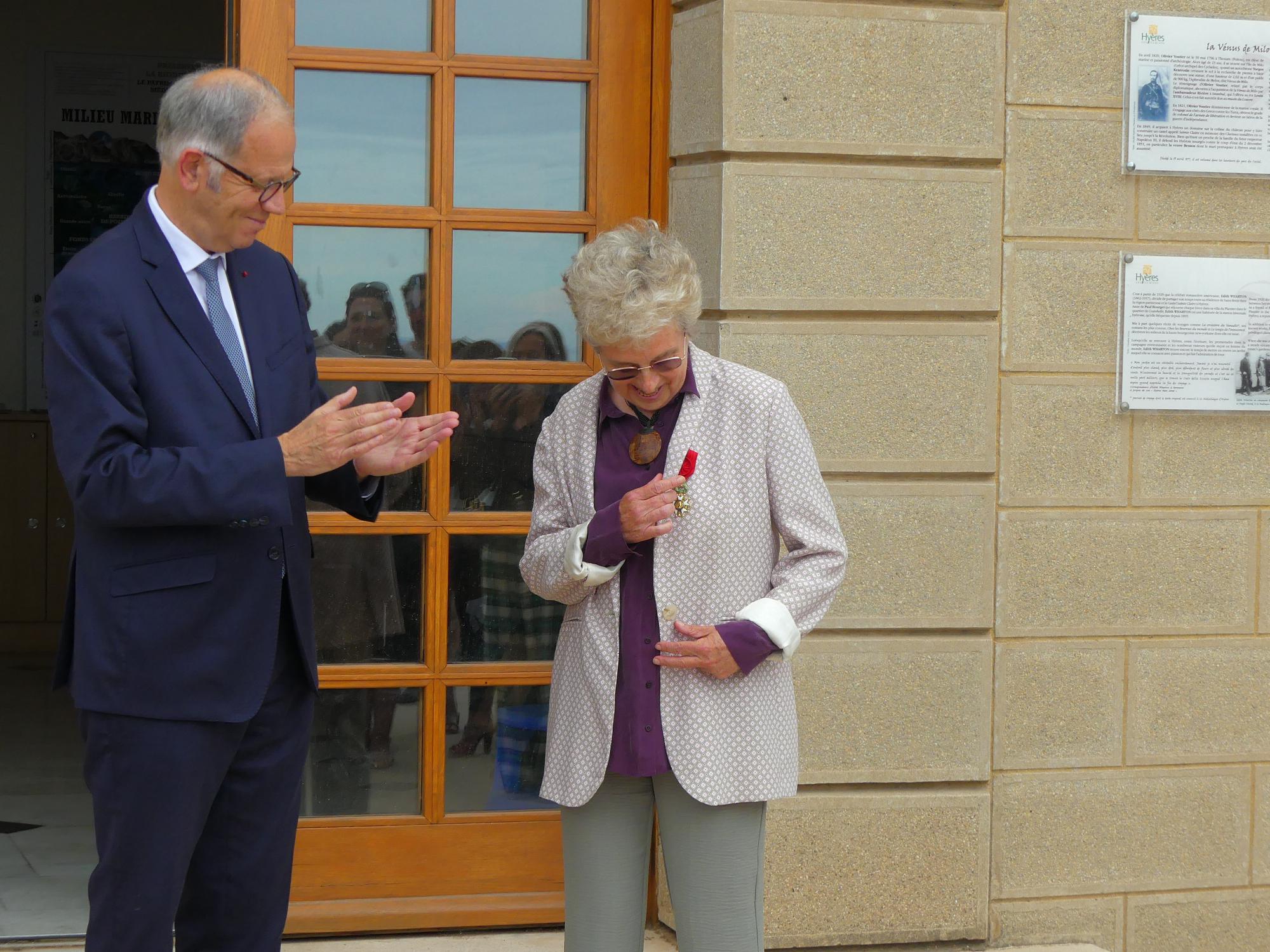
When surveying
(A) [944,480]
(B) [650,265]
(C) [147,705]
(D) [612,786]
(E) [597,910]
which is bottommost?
(E) [597,910]

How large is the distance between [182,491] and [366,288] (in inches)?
63.2

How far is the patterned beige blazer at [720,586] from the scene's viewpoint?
2666 millimetres

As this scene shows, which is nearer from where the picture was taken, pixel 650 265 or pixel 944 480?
pixel 650 265

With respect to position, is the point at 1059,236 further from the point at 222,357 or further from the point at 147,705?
the point at 147,705

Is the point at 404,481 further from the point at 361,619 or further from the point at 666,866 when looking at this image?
the point at 666,866

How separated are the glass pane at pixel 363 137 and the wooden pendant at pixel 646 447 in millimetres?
1495

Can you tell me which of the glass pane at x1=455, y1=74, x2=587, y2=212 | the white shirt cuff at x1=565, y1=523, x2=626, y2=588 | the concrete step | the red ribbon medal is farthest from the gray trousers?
the glass pane at x1=455, y1=74, x2=587, y2=212

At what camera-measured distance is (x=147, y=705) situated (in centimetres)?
254

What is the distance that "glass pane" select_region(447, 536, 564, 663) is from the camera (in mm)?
4059

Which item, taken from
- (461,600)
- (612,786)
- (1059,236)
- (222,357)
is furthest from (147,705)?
(1059,236)

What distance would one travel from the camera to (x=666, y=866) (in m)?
2.73

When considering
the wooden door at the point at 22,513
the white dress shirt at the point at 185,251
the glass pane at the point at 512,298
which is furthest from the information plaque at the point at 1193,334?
the wooden door at the point at 22,513

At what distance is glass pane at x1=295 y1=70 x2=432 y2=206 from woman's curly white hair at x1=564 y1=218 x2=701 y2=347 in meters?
1.40

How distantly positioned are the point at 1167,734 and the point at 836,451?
4.14ft
